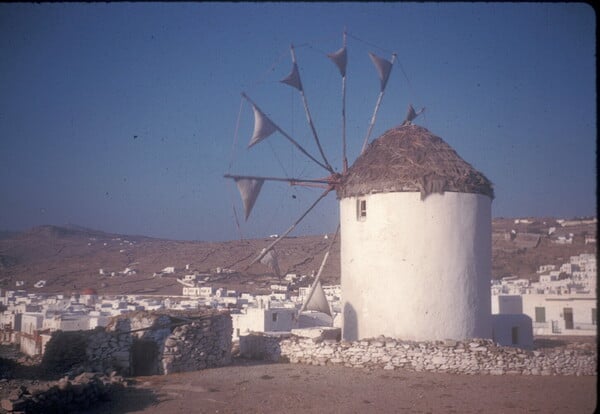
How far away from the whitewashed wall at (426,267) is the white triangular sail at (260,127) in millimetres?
3789

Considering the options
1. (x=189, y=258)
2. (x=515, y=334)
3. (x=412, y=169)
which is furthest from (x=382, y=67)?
(x=189, y=258)

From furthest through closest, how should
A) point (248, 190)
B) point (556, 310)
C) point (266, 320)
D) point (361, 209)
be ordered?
point (556, 310) < point (266, 320) < point (248, 190) < point (361, 209)

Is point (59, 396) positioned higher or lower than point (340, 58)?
lower

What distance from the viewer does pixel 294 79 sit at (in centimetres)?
1708

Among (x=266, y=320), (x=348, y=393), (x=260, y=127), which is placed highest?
(x=260, y=127)

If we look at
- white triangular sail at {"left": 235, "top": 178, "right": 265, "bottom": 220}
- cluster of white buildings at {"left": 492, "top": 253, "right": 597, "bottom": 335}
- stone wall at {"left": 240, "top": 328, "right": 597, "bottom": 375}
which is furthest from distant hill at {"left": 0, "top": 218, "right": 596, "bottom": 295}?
stone wall at {"left": 240, "top": 328, "right": 597, "bottom": 375}

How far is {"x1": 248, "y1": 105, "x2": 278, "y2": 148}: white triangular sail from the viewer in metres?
16.3

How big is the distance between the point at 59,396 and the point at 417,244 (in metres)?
9.48

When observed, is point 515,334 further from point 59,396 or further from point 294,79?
point 59,396

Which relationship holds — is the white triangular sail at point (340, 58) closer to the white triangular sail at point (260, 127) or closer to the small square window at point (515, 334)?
the white triangular sail at point (260, 127)

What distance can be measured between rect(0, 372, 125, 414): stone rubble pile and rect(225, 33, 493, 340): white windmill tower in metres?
Result: 7.56

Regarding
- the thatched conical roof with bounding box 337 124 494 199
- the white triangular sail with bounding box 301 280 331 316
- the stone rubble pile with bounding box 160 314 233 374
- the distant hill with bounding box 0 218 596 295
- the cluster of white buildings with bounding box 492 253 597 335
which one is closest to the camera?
the stone rubble pile with bounding box 160 314 233 374

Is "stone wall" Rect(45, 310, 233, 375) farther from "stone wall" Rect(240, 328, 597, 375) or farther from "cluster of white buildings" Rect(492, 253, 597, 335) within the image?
"cluster of white buildings" Rect(492, 253, 597, 335)

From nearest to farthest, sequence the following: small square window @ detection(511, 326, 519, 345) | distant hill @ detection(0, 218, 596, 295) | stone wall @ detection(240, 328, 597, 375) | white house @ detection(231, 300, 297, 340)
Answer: stone wall @ detection(240, 328, 597, 375)
small square window @ detection(511, 326, 519, 345)
white house @ detection(231, 300, 297, 340)
distant hill @ detection(0, 218, 596, 295)
